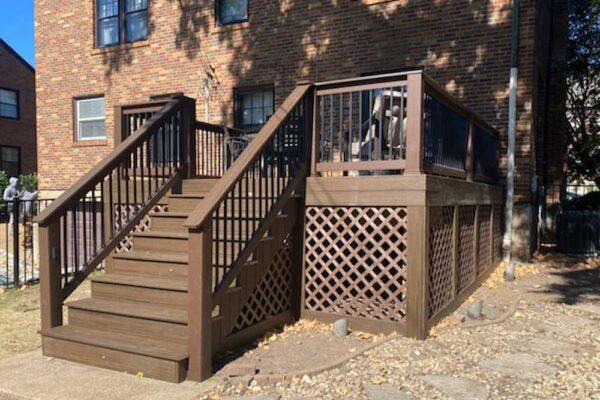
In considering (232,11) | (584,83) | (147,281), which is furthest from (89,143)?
(584,83)

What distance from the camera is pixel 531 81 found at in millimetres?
8828

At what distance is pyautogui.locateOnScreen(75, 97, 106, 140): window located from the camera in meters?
13.2

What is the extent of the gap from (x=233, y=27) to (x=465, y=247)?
285 inches

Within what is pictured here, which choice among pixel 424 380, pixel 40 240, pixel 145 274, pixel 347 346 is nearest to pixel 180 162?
pixel 145 274

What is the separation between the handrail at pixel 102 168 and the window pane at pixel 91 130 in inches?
297

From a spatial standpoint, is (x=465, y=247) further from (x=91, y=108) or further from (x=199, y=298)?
(x=91, y=108)

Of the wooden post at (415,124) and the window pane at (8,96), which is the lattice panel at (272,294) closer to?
the wooden post at (415,124)

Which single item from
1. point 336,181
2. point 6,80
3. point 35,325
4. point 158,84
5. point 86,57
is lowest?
point 35,325

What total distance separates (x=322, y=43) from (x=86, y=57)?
6528 mm


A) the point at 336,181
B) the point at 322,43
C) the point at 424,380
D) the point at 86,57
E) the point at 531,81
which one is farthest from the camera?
the point at 86,57

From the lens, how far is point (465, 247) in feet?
22.5

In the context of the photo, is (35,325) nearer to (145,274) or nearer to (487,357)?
(145,274)

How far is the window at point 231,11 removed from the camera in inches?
449

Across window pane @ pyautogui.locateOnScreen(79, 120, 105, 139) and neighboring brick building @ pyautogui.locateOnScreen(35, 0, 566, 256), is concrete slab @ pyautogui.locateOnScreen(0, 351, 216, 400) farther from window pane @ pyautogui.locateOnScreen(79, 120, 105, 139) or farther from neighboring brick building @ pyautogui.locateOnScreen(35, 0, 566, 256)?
window pane @ pyautogui.locateOnScreen(79, 120, 105, 139)
